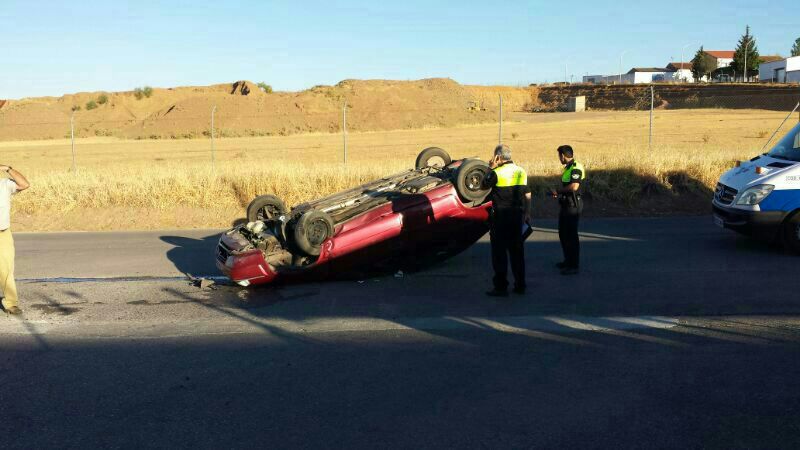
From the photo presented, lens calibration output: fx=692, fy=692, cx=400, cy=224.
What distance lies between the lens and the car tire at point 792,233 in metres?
9.42

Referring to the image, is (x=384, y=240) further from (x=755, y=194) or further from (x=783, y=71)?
(x=783, y=71)

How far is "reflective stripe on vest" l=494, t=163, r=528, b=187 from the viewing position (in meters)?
7.78

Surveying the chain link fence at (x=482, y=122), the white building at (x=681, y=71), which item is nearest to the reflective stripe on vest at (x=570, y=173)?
the chain link fence at (x=482, y=122)

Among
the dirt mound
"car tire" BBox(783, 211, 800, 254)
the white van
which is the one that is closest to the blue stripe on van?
the white van

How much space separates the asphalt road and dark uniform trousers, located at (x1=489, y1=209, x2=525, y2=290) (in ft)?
1.22

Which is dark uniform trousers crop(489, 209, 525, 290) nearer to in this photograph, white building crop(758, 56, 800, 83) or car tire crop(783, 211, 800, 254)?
car tire crop(783, 211, 800, 254)

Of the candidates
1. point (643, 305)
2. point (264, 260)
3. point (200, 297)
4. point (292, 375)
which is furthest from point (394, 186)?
point (292, 375)

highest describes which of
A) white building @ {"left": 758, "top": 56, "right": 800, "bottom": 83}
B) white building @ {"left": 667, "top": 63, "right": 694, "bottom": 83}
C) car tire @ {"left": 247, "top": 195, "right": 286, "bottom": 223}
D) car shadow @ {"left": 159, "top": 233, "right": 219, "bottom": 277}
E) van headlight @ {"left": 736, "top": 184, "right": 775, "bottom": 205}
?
white building @ {"left": 667, "top": 63, "right": 694, "bottom": 83}

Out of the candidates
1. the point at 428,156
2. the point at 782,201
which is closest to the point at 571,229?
the point at 428,156

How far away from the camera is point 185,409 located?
16.0 ft

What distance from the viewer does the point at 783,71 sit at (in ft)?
266

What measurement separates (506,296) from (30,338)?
491cm

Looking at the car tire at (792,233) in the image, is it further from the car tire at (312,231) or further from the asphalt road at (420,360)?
the car tire at (312,231)

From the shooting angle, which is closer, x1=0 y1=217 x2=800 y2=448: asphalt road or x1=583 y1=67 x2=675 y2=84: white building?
x1=0 y1=217 x2=800 y2=448: asphalt road
